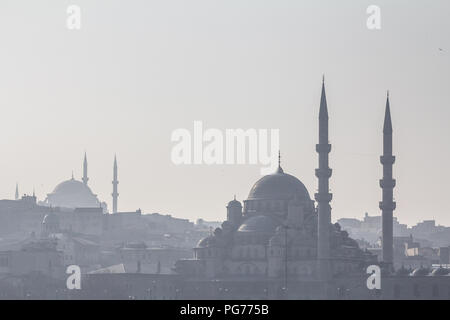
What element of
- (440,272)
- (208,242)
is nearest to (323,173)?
(440,272)

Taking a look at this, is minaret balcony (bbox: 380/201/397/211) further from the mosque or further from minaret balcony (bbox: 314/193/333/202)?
A: minaret balcony (bbox: 314/193/333/202)

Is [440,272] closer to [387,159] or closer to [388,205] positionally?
[388,205]

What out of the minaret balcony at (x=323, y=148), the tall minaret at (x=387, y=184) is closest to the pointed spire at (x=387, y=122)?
the tall minaret at (x=387, y=184)

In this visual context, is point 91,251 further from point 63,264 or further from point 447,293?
point 447,293

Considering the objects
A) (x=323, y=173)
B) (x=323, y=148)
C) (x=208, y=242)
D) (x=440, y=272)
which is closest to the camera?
(x=323, y=173)
